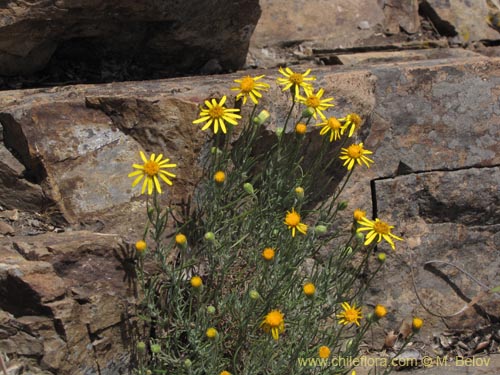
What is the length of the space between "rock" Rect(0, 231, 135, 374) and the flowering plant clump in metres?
0.13

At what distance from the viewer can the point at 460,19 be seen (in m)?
5.41

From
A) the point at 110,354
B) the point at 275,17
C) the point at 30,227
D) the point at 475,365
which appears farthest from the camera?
the point at 275,17

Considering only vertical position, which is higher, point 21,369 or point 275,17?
point 275,17

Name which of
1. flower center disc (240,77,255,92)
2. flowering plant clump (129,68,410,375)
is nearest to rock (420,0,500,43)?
flowering plant clump (129,68,410,375)

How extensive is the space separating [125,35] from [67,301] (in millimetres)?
1884

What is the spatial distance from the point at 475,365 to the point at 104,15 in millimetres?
2897

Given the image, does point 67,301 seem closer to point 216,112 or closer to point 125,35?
point 216,112

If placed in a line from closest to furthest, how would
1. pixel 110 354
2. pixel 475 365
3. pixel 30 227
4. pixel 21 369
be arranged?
pixel 21 369 < pixel 110 354 < pixel 30 227 < pixel 475 365

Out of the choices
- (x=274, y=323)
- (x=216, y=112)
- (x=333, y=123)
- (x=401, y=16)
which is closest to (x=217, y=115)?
(x=216, y=112)

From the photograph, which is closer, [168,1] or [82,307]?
[82,307]

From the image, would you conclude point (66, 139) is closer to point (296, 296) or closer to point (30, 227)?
point (30, 227)

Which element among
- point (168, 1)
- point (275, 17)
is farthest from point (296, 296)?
point (275, 17)

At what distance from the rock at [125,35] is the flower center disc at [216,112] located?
1071mm

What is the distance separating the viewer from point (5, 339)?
2.83 meters
